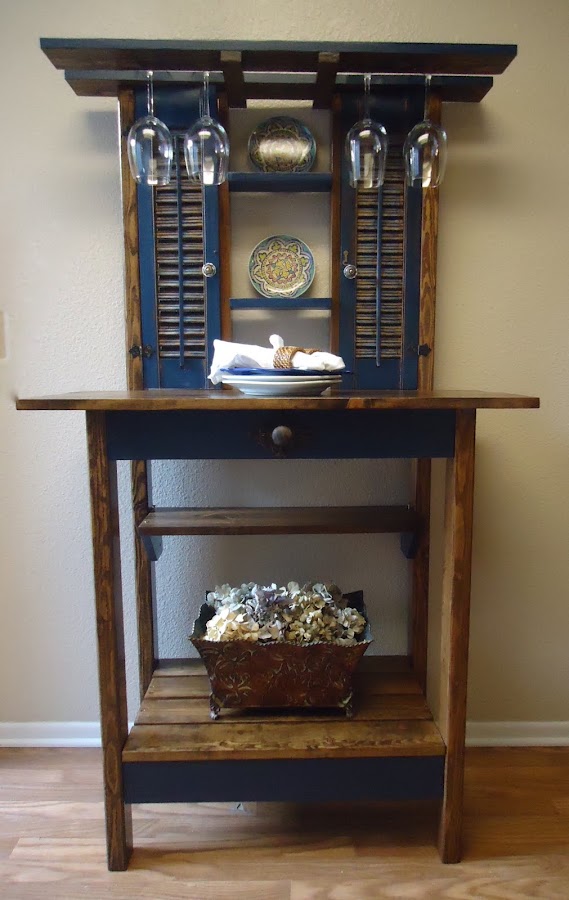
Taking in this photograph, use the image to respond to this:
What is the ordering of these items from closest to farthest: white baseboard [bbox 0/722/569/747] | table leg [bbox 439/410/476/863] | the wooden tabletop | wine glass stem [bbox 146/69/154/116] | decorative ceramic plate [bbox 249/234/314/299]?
the wooden tabletop → table leg [bbox 439/410/476/863] → wine glass stem [bbox 146/69/154/116] → decorative ceramic plate [bbox 249/234/314/299] → white baseboard [bbox 0/722/569/747]

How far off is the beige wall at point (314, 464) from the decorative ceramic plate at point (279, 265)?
33 cm

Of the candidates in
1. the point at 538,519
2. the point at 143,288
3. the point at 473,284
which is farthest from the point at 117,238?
the point at 538,519

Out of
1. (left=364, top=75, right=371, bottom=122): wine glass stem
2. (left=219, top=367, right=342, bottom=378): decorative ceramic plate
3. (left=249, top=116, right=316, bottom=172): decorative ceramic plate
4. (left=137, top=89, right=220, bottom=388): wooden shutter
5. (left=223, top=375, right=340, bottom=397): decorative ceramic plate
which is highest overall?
(left=364, top=75, right=371, bottom=122): wine glass stem

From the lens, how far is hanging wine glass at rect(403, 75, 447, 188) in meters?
1.22

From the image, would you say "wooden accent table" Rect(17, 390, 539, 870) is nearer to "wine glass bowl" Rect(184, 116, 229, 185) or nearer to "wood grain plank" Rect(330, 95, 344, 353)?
"wood grain plank" Rect(330, 95, 344, 353)

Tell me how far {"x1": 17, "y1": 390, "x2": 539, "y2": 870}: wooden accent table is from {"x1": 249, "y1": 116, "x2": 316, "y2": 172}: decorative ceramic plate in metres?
0.61

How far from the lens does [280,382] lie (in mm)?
1096

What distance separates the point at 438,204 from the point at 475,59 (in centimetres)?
28

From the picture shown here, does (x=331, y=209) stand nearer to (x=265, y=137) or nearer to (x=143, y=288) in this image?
(x=265, y=137)

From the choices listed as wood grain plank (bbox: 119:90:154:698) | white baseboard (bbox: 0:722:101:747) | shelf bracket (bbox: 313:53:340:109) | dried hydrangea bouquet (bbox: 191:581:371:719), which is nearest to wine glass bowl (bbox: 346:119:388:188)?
shelf bracket (bbox: 313:53:340:109)

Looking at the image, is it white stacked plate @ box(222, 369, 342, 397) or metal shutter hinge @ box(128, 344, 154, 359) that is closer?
white stacked plate @ box(222, 369, 342, 397)

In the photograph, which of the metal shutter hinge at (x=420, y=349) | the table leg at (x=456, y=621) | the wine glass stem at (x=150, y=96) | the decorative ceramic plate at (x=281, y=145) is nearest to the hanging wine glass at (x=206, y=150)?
the wine glass stem at (x=150, y=96)

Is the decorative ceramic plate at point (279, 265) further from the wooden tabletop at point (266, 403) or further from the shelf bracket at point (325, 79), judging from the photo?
the wooden tabletop at point (266, 403)

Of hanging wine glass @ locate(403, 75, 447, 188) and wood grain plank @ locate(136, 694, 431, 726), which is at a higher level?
hanging wine glass @ locate(403, 75, 447, 188)
